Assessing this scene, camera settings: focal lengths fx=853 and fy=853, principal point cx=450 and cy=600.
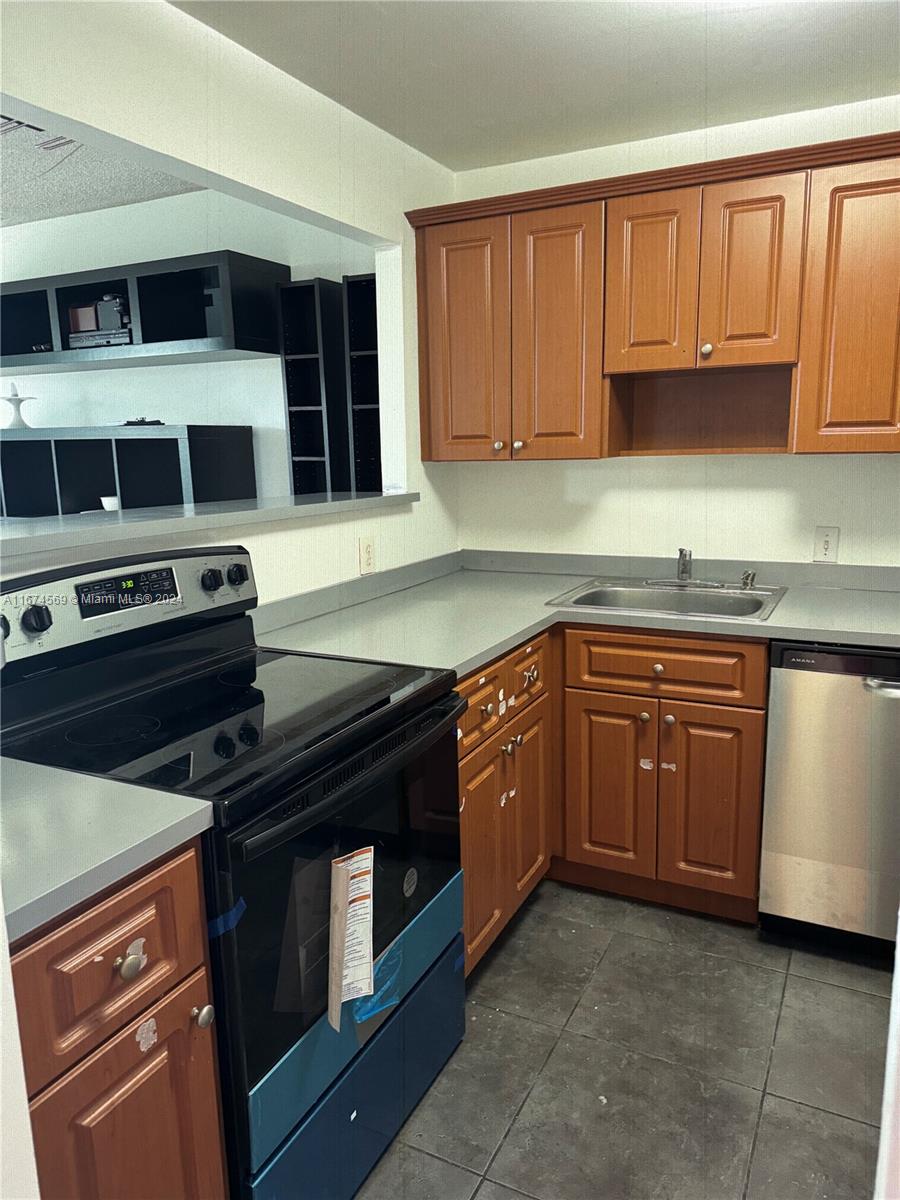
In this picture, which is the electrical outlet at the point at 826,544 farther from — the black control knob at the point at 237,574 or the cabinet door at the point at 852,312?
the black control knob at the point at 237,574

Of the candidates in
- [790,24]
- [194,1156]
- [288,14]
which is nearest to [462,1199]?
[194,1156]

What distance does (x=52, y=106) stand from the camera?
5.20 ft

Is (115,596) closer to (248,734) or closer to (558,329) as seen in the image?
(248,734)

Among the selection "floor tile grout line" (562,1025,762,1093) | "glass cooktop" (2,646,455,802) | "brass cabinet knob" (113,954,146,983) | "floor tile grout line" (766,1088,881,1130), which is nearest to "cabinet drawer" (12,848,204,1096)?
"brass cabinet knob" (113,954,146,983)

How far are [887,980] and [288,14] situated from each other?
2726mm

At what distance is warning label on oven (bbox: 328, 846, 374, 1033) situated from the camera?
4.68 ft

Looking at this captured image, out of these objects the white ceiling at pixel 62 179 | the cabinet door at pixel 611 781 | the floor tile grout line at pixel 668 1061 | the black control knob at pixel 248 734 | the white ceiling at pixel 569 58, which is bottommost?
the floor tile grout line at pixel 668 1061

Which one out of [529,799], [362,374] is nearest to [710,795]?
[529,799]

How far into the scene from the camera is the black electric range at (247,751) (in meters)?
1.27

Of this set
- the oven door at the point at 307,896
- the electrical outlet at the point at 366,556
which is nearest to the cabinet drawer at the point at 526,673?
the oven door at the point at 307,896

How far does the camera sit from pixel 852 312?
2293 millimetres

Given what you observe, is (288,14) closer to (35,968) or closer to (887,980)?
(35,968)

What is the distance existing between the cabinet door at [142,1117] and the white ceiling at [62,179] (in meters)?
2.79

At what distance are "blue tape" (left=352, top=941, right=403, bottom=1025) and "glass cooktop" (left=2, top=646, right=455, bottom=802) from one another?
0.44m
